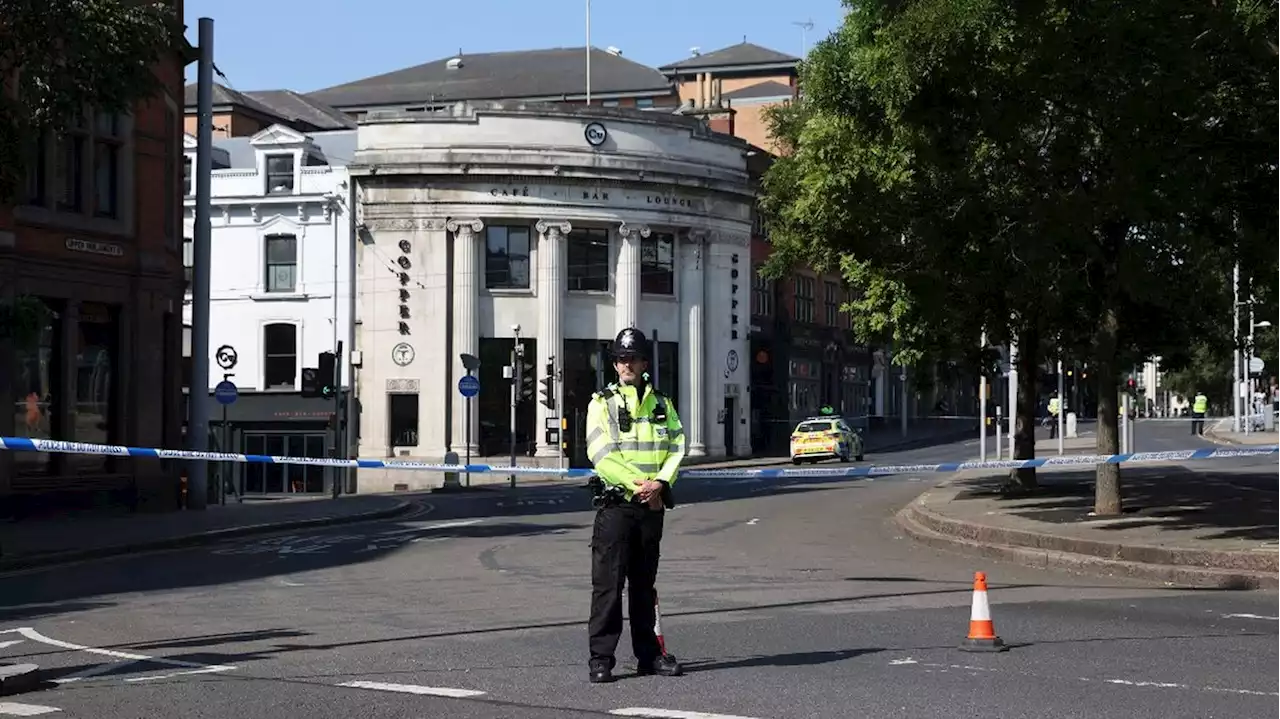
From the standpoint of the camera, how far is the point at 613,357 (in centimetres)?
962

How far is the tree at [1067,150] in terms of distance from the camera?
56.1 feet

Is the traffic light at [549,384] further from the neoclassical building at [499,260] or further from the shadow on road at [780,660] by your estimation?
the shadow on road at [780,660]

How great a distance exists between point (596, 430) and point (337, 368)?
35.5 meters

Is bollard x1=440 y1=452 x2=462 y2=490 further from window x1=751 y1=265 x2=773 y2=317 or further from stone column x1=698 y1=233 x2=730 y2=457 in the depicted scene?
window x1=751 y1=265 x2=773 y2=317

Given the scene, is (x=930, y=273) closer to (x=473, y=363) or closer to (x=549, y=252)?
(x=473, y=363)

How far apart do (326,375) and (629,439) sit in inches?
1385

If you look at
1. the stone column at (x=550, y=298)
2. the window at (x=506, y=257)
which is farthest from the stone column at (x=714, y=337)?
the window at (x=506, y=257)

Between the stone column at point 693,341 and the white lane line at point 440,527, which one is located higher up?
the stone column at point 693,341

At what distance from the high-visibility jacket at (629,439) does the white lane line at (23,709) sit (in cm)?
308

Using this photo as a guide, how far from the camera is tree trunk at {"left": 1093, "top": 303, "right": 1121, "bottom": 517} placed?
21172 millimetres

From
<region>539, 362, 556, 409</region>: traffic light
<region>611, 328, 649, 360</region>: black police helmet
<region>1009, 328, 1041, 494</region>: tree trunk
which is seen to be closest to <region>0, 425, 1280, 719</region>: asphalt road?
Answer: <region>611, 328, 649, 360</region>: black police helmet

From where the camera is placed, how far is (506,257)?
2330 inches

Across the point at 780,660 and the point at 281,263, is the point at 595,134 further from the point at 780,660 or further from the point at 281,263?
the point at 780,660

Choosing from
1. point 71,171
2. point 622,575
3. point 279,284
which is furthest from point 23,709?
point 279,284
